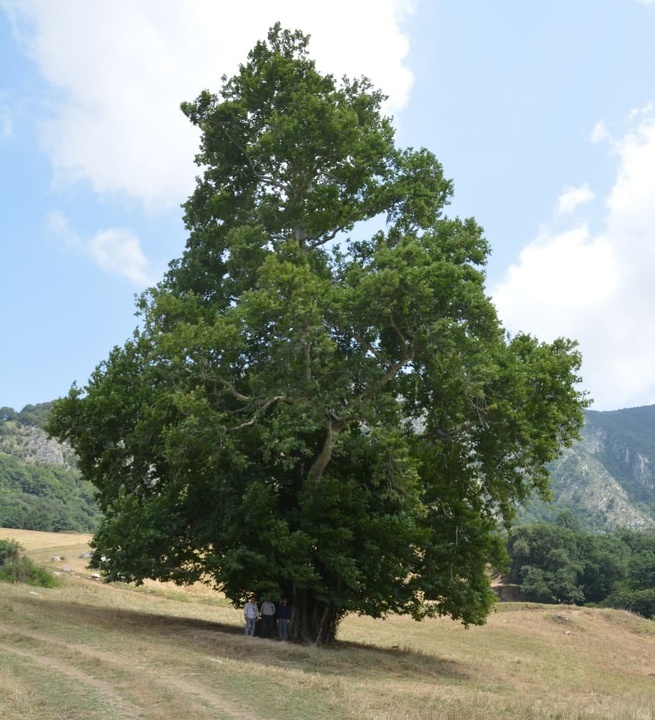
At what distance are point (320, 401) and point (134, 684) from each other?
9889 mm

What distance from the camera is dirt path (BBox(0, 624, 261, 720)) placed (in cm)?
1170

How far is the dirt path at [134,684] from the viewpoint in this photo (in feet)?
38.4

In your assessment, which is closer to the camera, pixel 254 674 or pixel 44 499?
pixel 254 674

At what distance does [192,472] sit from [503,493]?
34.5 feet

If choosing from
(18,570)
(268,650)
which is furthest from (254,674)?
(18,570)

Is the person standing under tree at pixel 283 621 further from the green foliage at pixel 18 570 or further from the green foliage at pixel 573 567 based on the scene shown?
the green foliage at pixel 573 567

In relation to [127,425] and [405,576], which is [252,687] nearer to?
[405,576]

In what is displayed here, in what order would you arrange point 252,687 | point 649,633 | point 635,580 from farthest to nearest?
1. point 635,580
2. point 649,633
3. point 252,687

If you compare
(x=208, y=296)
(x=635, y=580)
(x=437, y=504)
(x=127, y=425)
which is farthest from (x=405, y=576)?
(x=635, y=580)

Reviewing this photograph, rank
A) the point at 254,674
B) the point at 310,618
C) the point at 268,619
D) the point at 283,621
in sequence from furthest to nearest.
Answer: the point at 310,618
the point at 268,619
the point at 283,621
the point at 254,674

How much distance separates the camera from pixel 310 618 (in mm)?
24688

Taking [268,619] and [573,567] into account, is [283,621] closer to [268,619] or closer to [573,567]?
[268,619]

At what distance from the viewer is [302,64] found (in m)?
28.3

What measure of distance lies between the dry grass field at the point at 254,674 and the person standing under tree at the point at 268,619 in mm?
1243
